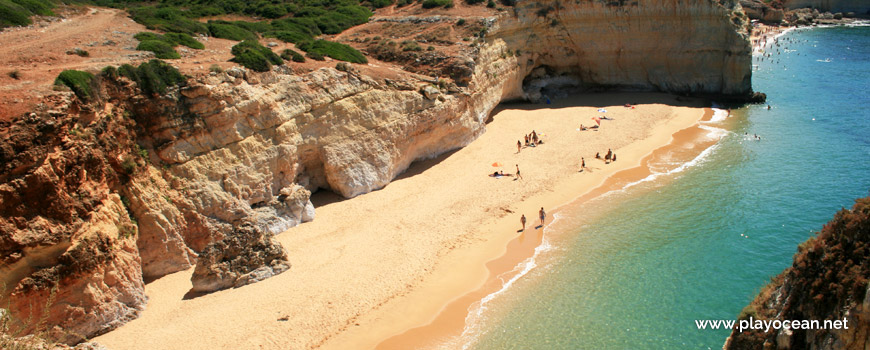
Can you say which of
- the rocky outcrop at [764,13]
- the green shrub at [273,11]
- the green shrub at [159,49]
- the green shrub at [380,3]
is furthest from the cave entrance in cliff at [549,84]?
the rocky outcrop at [764,13]

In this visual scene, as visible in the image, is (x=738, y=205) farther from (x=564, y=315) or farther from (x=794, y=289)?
(x=794, y=289)

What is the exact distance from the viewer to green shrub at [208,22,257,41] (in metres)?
32.8

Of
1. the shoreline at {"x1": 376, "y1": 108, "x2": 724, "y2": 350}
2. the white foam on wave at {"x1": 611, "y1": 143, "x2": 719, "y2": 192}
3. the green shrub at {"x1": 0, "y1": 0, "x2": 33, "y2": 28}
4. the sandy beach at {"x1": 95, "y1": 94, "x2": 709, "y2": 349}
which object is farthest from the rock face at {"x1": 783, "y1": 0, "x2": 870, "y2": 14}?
the green shrub at {"x1": 0, "y1": 0, "x2": 33, "y2": 28}

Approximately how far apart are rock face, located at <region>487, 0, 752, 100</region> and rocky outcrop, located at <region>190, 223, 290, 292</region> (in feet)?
86.0

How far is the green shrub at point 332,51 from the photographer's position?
29.9m

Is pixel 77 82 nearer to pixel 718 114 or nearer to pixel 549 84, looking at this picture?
pixel 549 84

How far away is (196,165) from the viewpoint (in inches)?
843

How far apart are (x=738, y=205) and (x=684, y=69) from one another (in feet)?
74.5

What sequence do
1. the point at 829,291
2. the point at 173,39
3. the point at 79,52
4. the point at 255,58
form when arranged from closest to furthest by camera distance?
the point at 829,291 → the point at 79,52 → the point at 255,58 → the point at 173,39

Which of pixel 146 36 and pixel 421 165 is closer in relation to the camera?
pixel 146 36

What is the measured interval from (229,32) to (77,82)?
1615 centimetres

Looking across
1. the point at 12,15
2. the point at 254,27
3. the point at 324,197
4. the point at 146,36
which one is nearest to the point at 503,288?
the point at 324,197

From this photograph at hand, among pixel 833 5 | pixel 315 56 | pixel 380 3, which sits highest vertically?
pixel 380 3

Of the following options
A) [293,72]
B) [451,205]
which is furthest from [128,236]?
[451,205]
